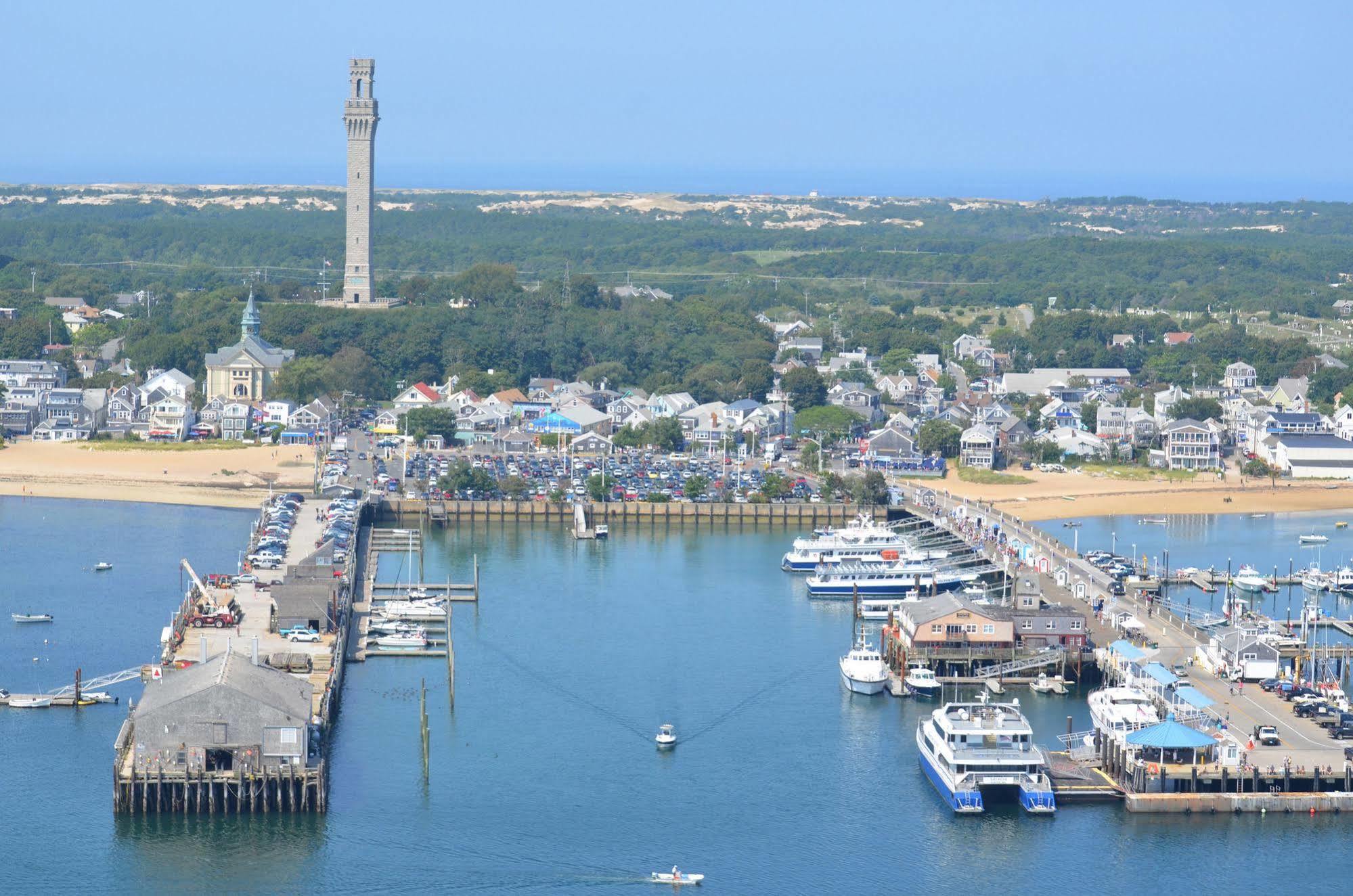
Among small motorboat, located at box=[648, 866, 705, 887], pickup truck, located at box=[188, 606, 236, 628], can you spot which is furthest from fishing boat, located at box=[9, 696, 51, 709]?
small motorboat, located at box=[648, 866, 705, 887]

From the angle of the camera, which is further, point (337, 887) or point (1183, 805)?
point (1183, 805)

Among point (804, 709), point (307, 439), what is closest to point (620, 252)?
point (307, 439)

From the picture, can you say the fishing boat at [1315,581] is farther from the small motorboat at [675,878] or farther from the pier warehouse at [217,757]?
→ the pier warehouse at [217,757]

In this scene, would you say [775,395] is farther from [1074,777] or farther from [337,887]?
[337,887]

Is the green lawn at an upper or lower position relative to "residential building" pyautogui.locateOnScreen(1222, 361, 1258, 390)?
lower

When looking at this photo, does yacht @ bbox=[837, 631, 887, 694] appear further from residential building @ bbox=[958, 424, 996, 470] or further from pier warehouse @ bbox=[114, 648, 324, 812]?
residential building @ bbox=[958, 424, 996, 470]

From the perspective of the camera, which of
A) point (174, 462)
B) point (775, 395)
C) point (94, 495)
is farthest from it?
point (775, 395)

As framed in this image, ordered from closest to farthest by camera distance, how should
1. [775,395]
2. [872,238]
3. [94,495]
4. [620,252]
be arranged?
[94,495]
[775,395]
[620,252]
[872,238]
